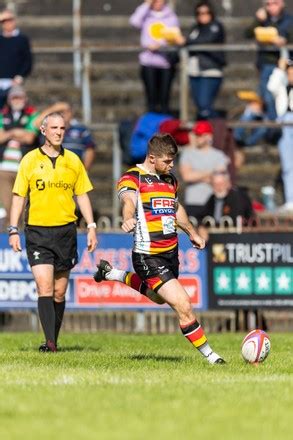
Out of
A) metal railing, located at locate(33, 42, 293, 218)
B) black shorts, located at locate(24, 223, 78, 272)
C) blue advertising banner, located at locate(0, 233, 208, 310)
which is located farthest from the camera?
metal railing, located at locate(33, 42, 293, 218)

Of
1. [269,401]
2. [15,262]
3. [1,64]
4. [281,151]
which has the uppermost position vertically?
[1,64]

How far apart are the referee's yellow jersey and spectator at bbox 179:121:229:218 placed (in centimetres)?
636

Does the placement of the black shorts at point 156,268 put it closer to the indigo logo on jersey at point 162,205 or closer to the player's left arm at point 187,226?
the player's left arm at point 187,226

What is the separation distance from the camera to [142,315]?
19688 millimetres

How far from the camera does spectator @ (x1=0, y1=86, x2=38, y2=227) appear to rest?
69.1ft

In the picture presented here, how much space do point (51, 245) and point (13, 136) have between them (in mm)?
7241

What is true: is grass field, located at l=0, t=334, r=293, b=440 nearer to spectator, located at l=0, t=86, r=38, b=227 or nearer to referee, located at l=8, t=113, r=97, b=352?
referee, located at l=8, t=113, r=97, b=352

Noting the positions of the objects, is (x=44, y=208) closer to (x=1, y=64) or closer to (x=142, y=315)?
(x=142, y=315)

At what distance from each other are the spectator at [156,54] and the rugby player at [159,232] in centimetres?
993

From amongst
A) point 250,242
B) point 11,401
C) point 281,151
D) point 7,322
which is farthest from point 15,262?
point 11,401

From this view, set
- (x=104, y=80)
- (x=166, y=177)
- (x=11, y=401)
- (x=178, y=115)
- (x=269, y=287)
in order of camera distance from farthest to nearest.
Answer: (x=104, y=80) < (x=178, y=115) < (x=269, y=287) < (x=166, y=177) < (x=11, y=401)

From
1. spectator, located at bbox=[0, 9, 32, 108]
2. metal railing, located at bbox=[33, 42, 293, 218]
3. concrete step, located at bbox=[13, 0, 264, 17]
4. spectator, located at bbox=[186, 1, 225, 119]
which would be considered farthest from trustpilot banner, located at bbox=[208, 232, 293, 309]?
concrete step, located at bbox=[13, 0, 264, 17]

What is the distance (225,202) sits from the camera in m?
19.8

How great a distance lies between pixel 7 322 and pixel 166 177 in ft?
26.6
